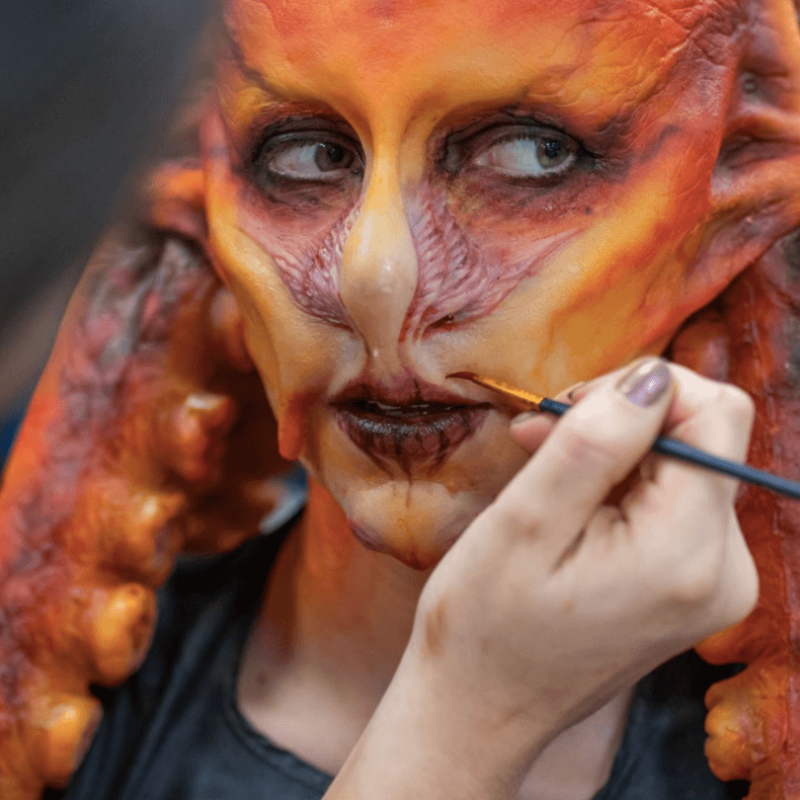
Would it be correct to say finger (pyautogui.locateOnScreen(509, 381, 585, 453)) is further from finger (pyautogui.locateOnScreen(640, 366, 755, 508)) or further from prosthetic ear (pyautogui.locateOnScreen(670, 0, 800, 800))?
prosthetic ear (pyautogui.locateOnScreen(670, 0, 800, 800))

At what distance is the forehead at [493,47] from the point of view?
85 centimetres

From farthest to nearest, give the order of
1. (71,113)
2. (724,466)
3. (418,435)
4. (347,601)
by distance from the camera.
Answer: (347,601) → (418,435) → (724,466) → (71,113)

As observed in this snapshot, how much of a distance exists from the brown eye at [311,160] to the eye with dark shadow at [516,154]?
0.31 ft

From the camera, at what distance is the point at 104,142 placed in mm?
503

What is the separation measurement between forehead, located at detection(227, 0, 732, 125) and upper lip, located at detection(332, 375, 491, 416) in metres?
0.23

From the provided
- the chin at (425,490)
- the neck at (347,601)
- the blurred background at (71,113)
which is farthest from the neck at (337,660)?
the blurred background at (71,113)

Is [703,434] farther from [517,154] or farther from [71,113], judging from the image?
[71,113]

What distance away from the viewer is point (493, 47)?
0.85 m

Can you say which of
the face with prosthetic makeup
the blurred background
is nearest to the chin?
the face with prosthetic makeup

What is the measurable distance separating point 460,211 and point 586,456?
0.91 ft

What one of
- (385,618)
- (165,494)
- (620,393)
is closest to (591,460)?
(620,393)

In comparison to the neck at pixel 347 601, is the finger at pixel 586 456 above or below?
above

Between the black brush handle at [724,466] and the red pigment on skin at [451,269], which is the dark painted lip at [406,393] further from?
→ the black brush handle at [724,466]

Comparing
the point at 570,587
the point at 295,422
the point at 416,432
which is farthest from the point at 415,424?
the point at 570,587
